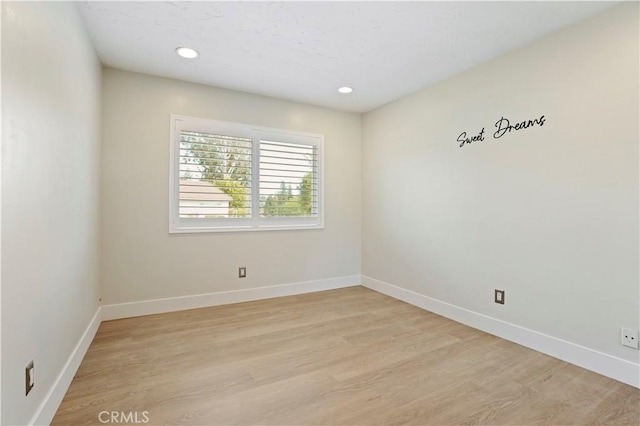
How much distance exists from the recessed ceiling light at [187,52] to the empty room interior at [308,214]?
28 millimetres

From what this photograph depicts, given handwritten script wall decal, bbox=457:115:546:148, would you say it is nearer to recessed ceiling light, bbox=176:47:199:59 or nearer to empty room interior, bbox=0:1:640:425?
empty room interior, bbox=0:1:640:425

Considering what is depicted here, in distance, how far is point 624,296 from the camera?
6.53 ft

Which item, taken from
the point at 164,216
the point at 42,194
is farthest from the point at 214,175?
the point at 42,194

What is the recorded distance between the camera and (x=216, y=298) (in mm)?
3432

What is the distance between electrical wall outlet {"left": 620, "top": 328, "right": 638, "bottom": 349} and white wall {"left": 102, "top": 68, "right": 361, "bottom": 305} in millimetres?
2864

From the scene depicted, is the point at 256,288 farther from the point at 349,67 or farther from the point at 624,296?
the point at 624,296

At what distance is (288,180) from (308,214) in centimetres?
52

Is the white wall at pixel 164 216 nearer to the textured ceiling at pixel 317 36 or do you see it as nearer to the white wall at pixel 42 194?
the textured ceiling at pixel 317 36

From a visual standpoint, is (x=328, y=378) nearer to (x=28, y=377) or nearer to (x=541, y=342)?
(x=28, y=377)

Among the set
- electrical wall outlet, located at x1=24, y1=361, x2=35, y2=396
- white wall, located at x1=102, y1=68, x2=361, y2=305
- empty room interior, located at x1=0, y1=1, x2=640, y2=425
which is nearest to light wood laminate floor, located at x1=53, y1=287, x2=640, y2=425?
empty room interior, located at x1=0, y1=1, x2=640, y2=425

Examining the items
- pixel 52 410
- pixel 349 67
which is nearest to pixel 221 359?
pixel 52 410

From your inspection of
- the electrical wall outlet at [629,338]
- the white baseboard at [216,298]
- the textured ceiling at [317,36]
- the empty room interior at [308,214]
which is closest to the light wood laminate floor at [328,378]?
the empty room interior at [308,214]

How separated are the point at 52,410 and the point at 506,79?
12.6 ft

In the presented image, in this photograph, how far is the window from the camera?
10.7 feet
